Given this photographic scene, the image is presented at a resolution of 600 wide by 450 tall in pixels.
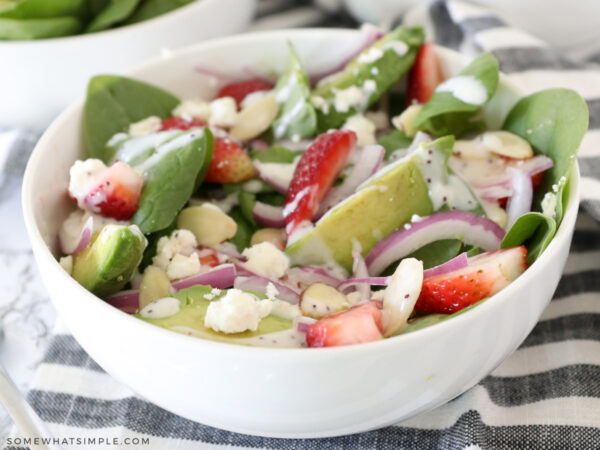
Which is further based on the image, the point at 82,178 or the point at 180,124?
the point at 180,124

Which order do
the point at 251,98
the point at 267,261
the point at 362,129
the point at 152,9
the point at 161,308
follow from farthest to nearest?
the point at 152,9 → the point at 251,98 → the point at 362,129 → the point at 267,261 → the point at 161,308

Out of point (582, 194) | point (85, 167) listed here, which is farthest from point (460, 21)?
point (85, 167)

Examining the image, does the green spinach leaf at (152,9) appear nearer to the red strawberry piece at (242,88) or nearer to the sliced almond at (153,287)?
the red strawberry piece at (242,88)

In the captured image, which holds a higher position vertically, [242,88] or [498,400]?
[242,88]

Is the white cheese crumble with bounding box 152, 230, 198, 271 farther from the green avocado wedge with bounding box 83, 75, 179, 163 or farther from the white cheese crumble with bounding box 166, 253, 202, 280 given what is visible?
the green avocado wedge with bounding box 83, 75, 179, 163

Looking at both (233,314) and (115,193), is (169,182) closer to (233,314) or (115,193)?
(115,193)

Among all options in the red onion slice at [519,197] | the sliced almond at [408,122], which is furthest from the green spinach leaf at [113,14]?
the red onion slice at [519,197]

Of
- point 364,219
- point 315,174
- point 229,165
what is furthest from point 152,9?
point 364,219
